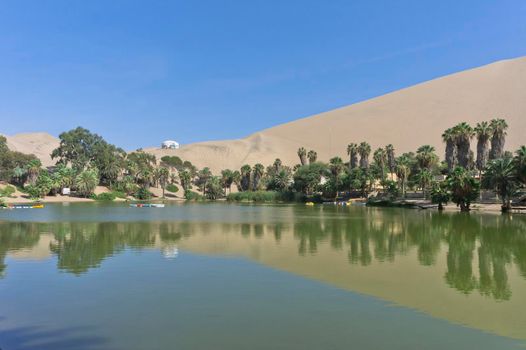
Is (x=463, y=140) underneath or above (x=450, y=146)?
above

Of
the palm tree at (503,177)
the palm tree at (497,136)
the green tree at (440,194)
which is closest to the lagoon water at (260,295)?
the palm tree at (503,177)

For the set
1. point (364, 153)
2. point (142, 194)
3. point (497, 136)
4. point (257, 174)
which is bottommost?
point (142, 194)

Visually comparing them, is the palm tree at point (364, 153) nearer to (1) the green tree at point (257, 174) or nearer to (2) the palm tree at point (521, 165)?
(1) the green tree at point (257, 174)

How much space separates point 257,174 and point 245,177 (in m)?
5.34

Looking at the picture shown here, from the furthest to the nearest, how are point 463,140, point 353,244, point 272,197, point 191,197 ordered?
point 191,197, point 272,197, point 463,140, point 353,244

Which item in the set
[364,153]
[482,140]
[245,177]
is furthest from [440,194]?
[245,177]

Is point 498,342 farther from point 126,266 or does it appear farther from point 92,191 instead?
point 92,191

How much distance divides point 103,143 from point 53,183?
36733mm

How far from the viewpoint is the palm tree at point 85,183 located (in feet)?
377

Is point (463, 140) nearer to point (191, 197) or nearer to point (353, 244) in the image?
point (353, 244)

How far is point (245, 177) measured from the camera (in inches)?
5531

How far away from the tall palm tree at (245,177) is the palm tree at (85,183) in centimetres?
4164

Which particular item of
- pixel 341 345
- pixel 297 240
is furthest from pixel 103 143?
pixel 341 345

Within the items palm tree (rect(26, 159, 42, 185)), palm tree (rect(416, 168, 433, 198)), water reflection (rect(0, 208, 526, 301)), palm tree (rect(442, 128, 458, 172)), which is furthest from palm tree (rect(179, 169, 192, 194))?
water reflection (rect(0, 208, 526, 301))
